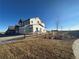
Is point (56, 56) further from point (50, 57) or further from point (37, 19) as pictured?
point (37, 19)

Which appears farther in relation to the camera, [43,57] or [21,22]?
[21,22]

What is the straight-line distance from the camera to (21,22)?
4219cm

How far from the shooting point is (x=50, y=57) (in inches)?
388

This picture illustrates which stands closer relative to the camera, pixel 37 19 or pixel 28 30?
pixel 28 30

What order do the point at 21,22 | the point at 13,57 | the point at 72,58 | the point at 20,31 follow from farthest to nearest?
the point at 21,22 → the point at 20,31 → the point at 72,58 → the point at 13,57

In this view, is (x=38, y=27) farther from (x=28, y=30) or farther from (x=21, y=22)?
(x=21, y=22)

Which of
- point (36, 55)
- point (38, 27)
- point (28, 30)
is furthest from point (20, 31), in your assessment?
point (36, 55)

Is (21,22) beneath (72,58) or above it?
above

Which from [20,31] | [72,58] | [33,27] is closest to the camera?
[72,58]

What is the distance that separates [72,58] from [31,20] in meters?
28.1

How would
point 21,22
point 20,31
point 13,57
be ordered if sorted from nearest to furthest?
1. point 13,57
2. point 20,31
3. point 21,22

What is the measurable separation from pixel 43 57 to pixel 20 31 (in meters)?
29.0

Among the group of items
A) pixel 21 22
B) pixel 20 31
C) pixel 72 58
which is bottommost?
pixel 72 58

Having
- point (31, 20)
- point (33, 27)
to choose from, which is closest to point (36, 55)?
point (33, 27)
